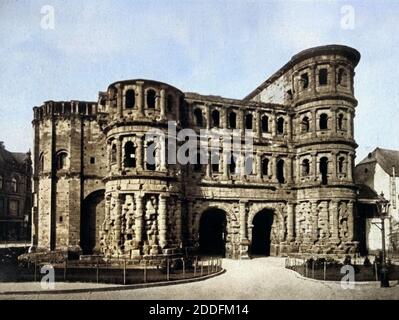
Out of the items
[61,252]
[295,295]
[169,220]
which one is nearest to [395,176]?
[169,220]

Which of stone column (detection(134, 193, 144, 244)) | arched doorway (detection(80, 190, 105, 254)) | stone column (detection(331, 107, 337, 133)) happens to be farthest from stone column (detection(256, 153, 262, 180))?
arched doorway (detection(80, 190, 105, 254))

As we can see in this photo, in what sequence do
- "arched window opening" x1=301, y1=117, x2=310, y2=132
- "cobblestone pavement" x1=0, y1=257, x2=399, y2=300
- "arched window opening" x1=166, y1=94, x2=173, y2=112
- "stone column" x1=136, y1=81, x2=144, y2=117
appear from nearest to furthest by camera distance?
"cobblestone pavement" x1=0, y1=257, x2=399, y2=300 → "stone column" x1=136, y1=81, x2=144, y2=117 → "arched window opening" x1=166, y1=94, x2=173, y2=112 → "arched window opening" x1=301, y1=117, x2=310, y2=132

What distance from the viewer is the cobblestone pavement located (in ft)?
52.0

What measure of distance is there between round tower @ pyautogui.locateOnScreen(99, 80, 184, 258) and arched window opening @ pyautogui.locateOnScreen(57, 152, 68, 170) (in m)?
5.32

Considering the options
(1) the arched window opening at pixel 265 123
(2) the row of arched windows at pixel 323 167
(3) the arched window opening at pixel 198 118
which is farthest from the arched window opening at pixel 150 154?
(2) the row of arched windows at pixel 323 167

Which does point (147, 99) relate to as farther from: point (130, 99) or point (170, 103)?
point (170, 103)

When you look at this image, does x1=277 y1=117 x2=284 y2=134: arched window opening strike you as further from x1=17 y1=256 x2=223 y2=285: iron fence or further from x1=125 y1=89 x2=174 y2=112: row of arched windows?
x1=17 y1=256 x2=223 y2=285: iron fence

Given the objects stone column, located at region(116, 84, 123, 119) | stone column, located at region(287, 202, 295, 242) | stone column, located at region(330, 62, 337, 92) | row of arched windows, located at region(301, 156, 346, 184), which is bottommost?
stone column, located at region(287, 202, 295, 242)

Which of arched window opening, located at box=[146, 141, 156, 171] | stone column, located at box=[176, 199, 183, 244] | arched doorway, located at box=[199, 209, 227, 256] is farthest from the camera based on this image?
arched doorway, located at box=[199, 209, 227, 256]

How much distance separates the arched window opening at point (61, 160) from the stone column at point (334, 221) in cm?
2111

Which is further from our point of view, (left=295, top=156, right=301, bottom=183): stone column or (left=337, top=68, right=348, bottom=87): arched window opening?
(left=295, top=156, right=301, bottom=183): stone column

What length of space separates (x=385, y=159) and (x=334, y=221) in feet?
53.7

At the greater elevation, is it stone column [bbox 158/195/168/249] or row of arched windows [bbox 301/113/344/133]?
row of arched windows [bbox 301/113/344/133]

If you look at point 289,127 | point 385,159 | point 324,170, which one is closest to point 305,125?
point 289,127
